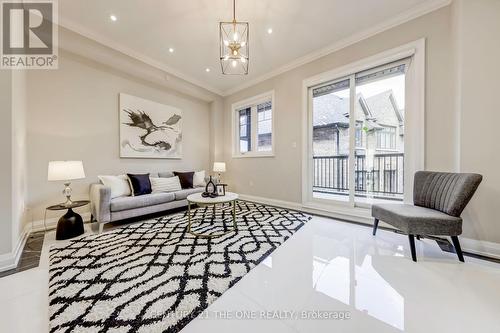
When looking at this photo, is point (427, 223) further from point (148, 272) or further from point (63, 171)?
point (63, 171)

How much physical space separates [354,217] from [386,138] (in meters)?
1.37

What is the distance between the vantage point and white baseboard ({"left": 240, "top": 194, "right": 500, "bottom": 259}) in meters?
1.96

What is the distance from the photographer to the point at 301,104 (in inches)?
148

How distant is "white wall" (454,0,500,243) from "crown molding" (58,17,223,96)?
4.38m

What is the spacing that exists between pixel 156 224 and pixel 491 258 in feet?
13.1

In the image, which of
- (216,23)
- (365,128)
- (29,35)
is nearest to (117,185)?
(29,35)

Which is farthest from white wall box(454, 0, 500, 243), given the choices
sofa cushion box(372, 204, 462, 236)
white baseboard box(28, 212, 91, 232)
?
white baseboard box(28, 212, 91, 232)

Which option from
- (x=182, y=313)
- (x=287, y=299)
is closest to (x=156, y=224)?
(x=182, y=313)

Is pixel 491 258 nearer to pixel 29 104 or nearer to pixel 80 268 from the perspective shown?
pixel 80 268

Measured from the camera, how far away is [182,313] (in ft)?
3.98

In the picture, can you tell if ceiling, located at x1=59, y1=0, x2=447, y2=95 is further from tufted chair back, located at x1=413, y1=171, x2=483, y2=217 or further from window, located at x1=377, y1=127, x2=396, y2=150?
tufted chair back, located at x1=413, y1=171, x2=483, y2=217

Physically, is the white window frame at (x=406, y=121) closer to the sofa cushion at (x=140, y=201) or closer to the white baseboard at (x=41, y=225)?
the sofa cushion at (x=140, y=201)

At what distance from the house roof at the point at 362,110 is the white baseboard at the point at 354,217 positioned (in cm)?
154

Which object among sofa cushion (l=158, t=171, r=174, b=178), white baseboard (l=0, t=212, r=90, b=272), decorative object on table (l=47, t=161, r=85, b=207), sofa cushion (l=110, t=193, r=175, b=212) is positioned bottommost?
white baseboard (l=0, t=212, r=90, b=272)
